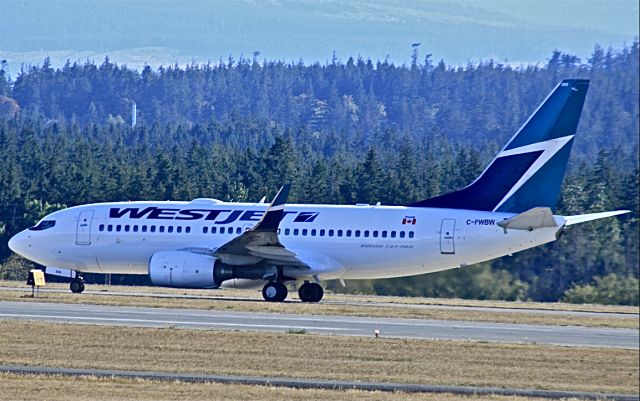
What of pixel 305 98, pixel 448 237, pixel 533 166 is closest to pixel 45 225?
pixel 448 237

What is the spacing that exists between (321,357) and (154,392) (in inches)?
294

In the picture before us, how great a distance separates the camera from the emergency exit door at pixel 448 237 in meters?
44.4

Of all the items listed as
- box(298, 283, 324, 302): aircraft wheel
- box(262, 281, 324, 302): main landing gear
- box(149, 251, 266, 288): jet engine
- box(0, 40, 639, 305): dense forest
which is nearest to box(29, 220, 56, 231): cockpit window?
box(149, 251, 266, 288): jet engine

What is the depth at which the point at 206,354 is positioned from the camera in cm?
2977

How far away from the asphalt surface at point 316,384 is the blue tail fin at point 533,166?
12.9 meters

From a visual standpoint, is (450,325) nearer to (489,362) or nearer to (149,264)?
(489,362)

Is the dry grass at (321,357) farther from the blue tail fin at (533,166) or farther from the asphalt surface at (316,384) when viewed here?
the blue tail fin at (533,166)

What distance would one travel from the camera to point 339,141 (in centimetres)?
14475

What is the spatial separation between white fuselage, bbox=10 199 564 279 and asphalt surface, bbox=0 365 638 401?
15955 mm

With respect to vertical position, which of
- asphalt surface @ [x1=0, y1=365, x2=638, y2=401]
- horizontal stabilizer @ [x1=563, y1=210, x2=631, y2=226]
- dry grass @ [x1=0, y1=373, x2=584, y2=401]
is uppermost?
horizontal stabilizer @ [x1=563, y1=210, x2=631, y2=226]

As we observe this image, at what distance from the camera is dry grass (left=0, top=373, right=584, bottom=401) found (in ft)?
74.0

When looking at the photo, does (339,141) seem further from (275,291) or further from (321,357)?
(321,357)

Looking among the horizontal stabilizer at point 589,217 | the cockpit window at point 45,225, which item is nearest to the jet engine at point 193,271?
the cockpit window at point 45,225

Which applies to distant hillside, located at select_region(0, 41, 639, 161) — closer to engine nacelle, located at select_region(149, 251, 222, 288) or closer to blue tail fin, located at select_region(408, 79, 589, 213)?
blue tail fin, located at select_region(408, 79, 589, 213)
